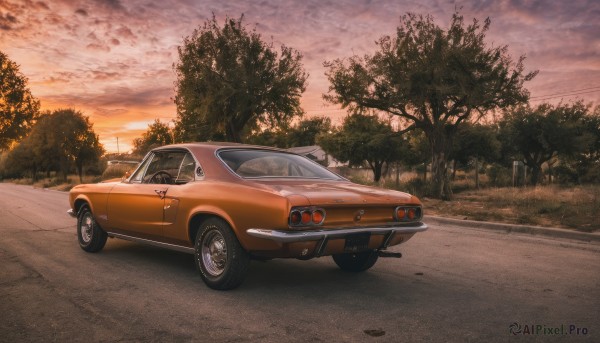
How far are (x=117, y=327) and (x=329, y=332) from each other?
1.57m

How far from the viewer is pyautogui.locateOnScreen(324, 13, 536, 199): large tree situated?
17203mm

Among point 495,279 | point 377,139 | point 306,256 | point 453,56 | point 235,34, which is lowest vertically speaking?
point 495,279

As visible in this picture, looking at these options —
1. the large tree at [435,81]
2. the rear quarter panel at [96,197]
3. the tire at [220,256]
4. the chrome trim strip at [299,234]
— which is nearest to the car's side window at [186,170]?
the tire at [220,256]

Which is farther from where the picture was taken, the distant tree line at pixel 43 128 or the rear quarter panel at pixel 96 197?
the distant tree line at pixel 43 128

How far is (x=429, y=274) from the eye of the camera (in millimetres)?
5445

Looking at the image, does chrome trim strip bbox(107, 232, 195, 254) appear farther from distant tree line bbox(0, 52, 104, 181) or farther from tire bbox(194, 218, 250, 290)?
distant tree line bbox(0, 52, 104, 181)

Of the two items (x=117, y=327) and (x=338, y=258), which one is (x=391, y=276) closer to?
(x=338, y=258)

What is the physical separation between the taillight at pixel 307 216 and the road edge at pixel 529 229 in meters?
6.26

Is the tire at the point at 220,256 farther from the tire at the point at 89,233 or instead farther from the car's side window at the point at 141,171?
the tire at the point at 89,233

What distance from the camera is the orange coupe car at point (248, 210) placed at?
4.14 meters

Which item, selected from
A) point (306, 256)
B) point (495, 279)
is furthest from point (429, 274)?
point (306, 256)

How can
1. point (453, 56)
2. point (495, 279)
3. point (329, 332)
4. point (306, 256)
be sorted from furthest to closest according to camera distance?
1. point (453, 56)
2. point (495, 279)
3. point (306, 256)
4. point (329, 332)

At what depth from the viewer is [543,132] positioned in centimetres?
3244

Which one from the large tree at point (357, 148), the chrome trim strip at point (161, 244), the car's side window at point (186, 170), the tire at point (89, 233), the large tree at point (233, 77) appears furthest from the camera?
the large tree at point (357, 148)
